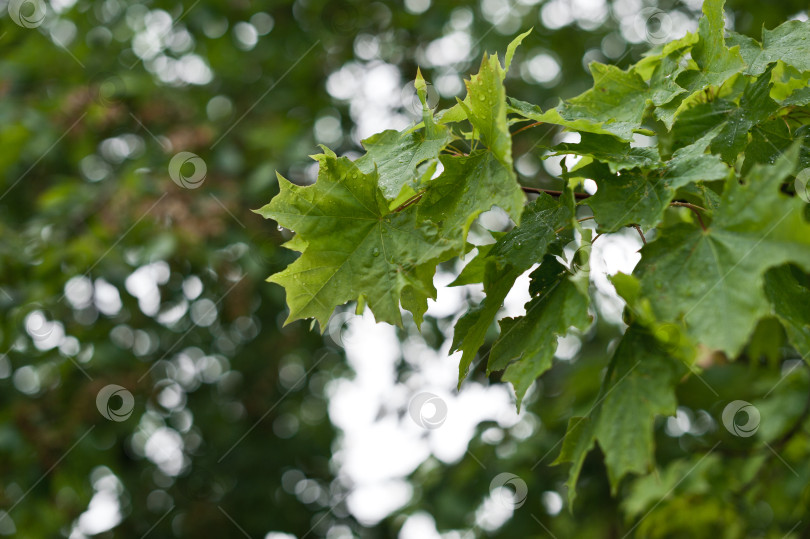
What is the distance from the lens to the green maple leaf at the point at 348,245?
3.74 ft

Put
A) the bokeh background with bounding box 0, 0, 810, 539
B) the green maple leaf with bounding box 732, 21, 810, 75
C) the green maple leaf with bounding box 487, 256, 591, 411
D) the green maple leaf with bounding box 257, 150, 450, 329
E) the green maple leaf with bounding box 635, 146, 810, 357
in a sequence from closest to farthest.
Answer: the green maple leaf with bounding box 635, 146, 810, 357 → the green maple leaf with bounding box 487, 256, 591, 411 → the green maple leaf with bounding box 257, 150, 450, 329 → the green maple leaf with bounding box 732, 21, 810, 75 → the bokeh background with bounding box 0, 0, 810, 539

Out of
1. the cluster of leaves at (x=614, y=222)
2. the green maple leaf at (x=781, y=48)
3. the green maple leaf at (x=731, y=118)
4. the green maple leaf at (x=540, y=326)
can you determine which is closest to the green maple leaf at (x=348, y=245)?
the cluster of leaves at (x=614, y=222)

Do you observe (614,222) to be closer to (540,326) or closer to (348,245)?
(540,326)

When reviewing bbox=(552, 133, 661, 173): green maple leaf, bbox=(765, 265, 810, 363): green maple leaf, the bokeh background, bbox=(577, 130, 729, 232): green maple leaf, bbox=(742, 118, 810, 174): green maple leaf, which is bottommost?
the bokeh background

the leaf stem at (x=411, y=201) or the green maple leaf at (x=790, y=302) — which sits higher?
the leaf stem at (x=411, y=201)

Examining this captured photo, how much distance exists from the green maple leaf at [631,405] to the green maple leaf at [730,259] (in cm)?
8

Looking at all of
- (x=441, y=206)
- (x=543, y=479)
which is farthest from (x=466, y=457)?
(x=441, y=206)

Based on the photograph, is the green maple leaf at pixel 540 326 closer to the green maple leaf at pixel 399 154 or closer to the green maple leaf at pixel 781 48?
the green maple leaf at pixel 399 154

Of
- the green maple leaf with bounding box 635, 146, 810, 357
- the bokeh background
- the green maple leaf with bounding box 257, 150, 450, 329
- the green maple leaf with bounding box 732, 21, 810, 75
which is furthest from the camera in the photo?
the bokeh background

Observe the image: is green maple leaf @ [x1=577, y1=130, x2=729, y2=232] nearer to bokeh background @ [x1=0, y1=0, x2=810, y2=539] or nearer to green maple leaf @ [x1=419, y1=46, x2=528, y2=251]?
green maple leaf @ [x1=419, y1=46, x2=528, y2=251]

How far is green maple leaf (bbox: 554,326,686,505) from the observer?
95 centimetres

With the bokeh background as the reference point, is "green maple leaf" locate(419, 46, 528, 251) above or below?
above

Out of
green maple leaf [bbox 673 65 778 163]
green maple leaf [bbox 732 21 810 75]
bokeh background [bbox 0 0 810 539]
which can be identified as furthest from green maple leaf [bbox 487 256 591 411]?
bokeh background [bbox 0 0 810 539]

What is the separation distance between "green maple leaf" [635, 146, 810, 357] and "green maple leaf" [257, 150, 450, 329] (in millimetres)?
346
